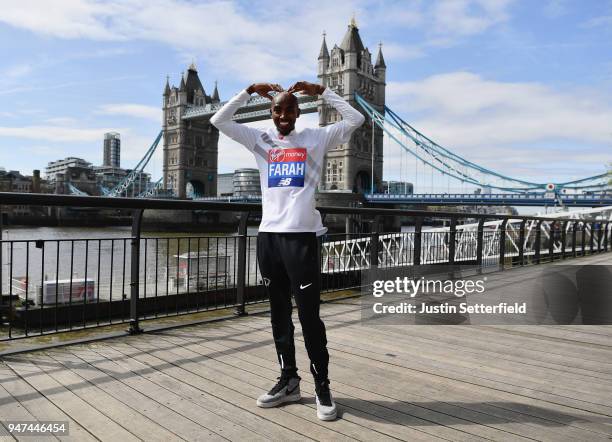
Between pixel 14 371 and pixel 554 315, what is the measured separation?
4727 mm

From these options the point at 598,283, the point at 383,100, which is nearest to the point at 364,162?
the point at 383,100

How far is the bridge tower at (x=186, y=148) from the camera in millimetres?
88250

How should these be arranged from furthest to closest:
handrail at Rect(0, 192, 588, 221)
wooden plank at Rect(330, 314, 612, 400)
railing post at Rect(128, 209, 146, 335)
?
railing post at Rect(128, 209, 146, 335) < handrail at Rect(0, 192, 588, 221) < wooden plank at Rect(330, 314, 612, 400)

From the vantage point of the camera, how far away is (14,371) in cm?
289

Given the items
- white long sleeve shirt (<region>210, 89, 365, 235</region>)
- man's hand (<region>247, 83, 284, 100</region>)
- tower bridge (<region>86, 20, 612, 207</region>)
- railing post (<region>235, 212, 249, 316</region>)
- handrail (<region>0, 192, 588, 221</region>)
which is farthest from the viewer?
tower bridge (<region>86, 20, 612, 207</region>)

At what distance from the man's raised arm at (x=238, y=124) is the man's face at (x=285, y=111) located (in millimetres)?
98

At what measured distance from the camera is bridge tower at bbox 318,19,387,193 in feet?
222

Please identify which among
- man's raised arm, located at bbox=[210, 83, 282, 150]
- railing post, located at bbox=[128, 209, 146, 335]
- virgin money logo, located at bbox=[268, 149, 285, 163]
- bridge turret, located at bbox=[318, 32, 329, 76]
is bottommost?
railing post, located at bbox=[128, 209, 146, 335]

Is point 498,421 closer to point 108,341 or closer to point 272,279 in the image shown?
point 272,279

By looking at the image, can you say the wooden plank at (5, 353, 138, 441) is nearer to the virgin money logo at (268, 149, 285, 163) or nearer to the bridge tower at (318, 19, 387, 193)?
the virgin money logo at (268, 149, 285, 163)

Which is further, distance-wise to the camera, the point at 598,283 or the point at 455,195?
the point at 455,195

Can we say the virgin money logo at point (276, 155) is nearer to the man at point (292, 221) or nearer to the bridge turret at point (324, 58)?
the man at point (292, 221)

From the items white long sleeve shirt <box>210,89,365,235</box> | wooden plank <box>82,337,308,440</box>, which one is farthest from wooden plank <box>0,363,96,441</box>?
white long sleeve shirt <box>210,89,365,235</box>

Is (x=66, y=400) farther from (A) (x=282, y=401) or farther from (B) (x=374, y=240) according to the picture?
(B) (x=374, y=240)
